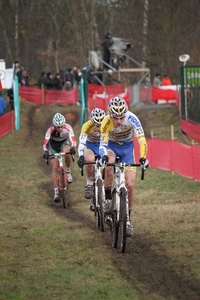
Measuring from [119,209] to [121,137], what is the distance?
1641 millimetres

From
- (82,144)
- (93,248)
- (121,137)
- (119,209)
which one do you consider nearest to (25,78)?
(82,144)

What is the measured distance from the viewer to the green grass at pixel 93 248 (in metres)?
8.59

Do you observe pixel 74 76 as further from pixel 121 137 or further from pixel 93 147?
pixel 121 137

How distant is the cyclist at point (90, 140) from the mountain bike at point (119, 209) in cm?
294

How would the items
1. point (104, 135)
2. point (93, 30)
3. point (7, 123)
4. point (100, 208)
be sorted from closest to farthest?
point (104, 135) → point (100, 208) → point (7, 123) → point (93, 30)

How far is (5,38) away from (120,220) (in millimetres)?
43823

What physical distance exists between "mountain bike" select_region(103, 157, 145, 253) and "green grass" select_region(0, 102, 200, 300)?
0.63ft

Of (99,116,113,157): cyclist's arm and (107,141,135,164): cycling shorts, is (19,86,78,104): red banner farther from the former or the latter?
(99,116,113,157): cyclist's arm

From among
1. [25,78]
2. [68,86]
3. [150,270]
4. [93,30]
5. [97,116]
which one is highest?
[93,30]

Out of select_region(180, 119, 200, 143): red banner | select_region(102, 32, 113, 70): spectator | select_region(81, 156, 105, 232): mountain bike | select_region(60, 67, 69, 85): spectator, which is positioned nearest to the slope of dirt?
select_region(81, 156, 105, 232): mountain bike

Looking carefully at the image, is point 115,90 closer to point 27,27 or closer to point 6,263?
point 27,27

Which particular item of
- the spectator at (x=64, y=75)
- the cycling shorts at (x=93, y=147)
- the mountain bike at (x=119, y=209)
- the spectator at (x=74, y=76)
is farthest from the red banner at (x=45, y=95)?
the mountain bike at (x=119, y=209)

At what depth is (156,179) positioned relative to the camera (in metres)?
19.3

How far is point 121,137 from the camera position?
38.6 ft
